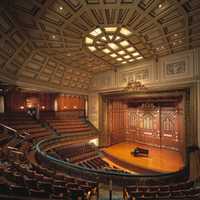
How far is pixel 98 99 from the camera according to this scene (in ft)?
45.3

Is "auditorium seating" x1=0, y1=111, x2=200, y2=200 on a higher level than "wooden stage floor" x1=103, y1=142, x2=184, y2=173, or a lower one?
higher

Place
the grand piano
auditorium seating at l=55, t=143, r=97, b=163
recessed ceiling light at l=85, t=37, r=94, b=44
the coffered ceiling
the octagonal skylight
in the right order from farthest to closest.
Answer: the grand piano → auditorium seating at l=55, t=143, r=97, b=163 → recessed ceiling light at l=85, t=37, r=94, b=44 → the octagonal skylight → the coffered ceiling

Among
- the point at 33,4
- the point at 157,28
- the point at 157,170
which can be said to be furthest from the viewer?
the point at 157,170

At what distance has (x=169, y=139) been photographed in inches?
489

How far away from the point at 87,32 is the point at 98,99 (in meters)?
7.76

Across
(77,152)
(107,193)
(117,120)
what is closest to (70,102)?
(117,120)

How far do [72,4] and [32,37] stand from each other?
306 cm

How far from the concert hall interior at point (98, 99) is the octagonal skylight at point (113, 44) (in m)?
0.06

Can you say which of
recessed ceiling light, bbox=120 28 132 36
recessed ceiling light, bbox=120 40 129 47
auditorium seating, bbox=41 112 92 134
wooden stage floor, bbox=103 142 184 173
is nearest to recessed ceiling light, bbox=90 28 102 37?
recessed ceiling light, bbox=120 28 132 36

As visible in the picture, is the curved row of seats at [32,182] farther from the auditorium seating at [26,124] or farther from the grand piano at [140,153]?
the grand piano at [140,153]

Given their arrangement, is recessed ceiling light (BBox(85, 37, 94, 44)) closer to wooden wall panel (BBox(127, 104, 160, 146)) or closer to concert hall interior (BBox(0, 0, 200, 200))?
concert hall interior (BBox(0, 0, 200, 200))

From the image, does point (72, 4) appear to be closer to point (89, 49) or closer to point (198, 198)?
point (89, 49)

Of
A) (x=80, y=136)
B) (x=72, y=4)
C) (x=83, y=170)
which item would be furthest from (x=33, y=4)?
(x=80, y=136)

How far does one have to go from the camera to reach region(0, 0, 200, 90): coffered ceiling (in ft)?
16.8
